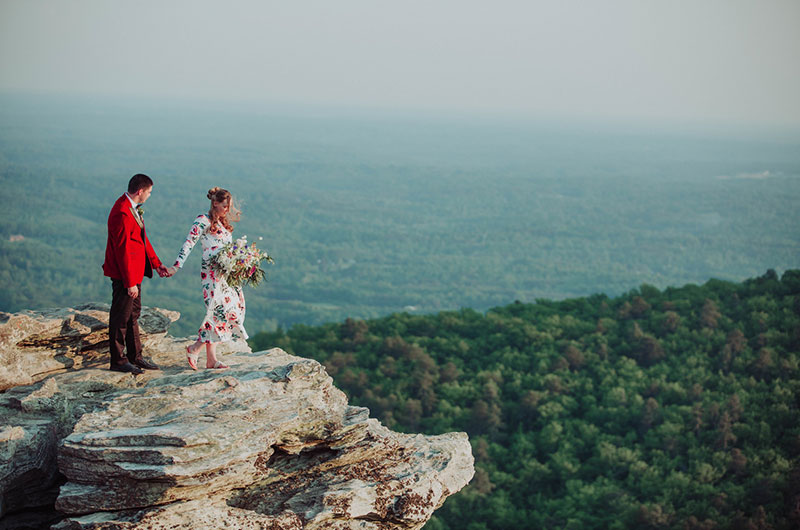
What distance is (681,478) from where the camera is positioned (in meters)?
22.3

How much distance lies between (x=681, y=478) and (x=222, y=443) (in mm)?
18924

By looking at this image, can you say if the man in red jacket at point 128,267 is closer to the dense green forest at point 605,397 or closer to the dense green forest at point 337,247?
the dense green forest at point 605,397

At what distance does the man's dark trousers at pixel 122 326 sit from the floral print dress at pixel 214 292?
30.1 inches

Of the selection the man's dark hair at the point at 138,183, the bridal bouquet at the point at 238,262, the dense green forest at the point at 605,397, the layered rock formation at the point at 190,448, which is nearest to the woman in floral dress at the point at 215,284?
the bridal bouquet at the point at 238,262

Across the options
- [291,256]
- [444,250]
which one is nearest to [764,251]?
[444,250]

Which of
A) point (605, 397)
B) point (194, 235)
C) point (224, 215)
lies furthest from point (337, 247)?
point (194, 235)

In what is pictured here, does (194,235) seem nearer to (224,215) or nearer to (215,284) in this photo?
(224,215)

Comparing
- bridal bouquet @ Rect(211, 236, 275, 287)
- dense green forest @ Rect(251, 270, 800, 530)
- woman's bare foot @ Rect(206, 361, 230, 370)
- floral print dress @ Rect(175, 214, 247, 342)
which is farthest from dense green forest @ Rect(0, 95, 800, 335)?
bridal bouquet @ Rect(211, 236, 275, 287)

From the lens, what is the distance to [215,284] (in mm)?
9734

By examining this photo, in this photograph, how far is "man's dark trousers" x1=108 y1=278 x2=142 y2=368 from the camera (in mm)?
9148

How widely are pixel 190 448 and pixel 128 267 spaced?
2773 millimetres

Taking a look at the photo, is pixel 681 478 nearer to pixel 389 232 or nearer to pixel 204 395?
pixel 204 395

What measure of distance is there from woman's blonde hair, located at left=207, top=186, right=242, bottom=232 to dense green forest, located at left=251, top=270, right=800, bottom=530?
1443 centimetres

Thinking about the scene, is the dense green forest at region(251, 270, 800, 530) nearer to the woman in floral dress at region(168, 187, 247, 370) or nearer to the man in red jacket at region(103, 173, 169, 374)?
the woman in floral dress at region(168, 187, 247, 370)
